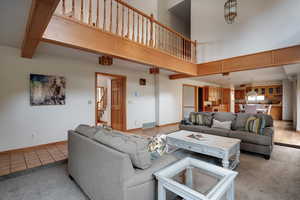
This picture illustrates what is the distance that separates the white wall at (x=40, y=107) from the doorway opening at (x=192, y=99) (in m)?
4.67

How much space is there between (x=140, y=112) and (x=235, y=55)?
12.3ft

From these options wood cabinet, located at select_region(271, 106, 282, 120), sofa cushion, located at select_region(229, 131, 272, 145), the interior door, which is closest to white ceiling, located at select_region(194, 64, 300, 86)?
wood cabinet, located at select_region(271, 106, 282, 120)

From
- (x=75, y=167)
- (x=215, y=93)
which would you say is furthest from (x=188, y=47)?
(x=75, y=167)

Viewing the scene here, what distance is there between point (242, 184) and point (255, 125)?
163 cm

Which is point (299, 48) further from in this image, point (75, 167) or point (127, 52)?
point (75, 167)

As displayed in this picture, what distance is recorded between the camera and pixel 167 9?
643cm

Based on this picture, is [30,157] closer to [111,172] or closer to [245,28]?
[111,172]

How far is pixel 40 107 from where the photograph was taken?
3.47m

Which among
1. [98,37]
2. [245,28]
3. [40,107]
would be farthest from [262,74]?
[40,107]

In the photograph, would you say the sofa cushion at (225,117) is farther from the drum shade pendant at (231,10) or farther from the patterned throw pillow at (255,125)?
the drum shade pendant at (231,10)

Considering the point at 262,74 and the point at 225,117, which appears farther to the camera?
the point at 262,74

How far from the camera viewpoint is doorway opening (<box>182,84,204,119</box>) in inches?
307

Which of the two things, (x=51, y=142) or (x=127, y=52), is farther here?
(x=51, y=142)

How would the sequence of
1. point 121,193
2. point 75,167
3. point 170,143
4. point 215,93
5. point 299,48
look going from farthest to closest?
1. point 215,93
2. point 299,48
3. point 170,143
4. point 75,167
5. point 121,193
